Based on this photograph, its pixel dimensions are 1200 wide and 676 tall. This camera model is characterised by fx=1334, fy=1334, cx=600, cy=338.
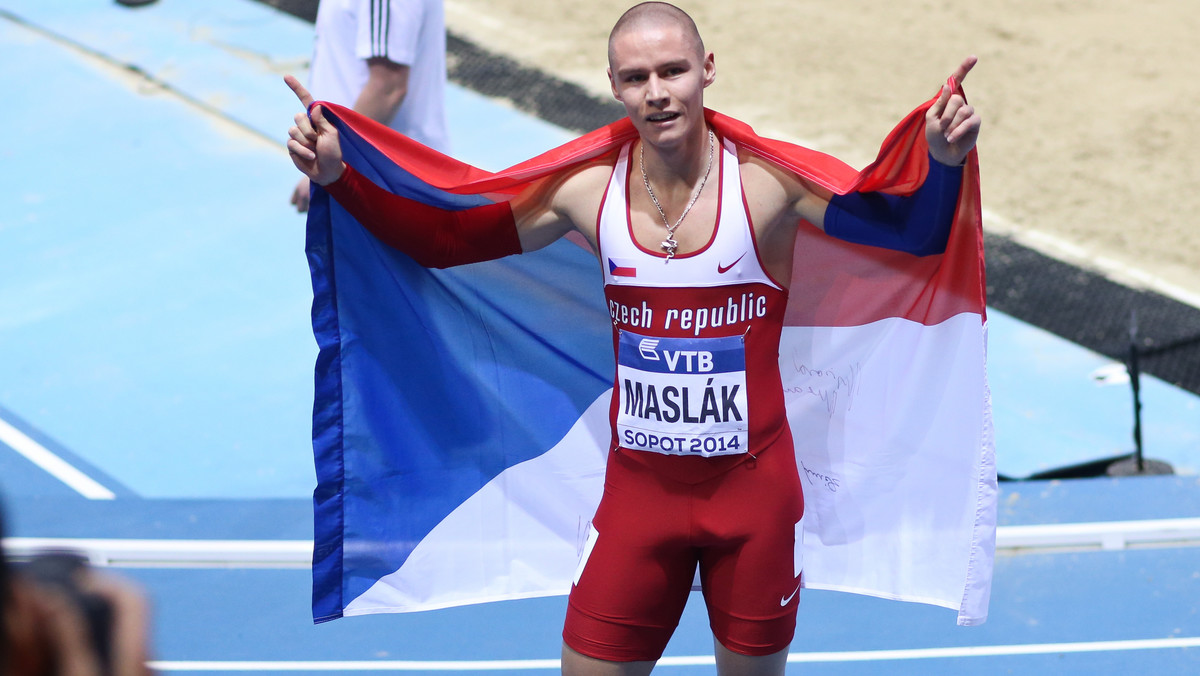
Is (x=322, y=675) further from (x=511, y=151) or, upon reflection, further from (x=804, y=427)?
(x=511, y=151)

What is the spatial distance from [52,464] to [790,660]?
379 cm

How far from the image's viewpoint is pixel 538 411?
4449 millimetres

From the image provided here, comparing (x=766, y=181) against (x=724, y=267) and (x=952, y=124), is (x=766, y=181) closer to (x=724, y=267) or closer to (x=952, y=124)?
(x=724, y=267)

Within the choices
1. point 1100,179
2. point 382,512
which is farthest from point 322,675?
point 1100,179

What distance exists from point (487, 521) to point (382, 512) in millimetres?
352

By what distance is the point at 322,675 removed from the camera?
5.08 m

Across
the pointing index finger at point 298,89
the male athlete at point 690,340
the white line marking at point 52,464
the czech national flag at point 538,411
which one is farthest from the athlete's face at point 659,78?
the white line marking at point 52,464

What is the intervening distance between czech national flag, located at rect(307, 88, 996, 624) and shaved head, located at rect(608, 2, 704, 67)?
56 cm

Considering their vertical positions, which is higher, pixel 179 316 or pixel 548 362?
pixel 548 362

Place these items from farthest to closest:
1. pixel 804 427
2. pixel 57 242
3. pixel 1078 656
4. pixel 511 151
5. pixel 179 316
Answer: pixel 511 151
pixel 57 242
pixel 179 316
pixel 1078 656
pixel 804 427

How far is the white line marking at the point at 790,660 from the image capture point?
505 centimetres

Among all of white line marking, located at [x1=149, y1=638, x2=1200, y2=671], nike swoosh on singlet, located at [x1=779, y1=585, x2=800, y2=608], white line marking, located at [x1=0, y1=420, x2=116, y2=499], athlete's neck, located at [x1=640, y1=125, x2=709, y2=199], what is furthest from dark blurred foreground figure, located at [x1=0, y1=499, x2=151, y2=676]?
white line marking, located at [x1=0, y1=420, x2=116, y2=499]

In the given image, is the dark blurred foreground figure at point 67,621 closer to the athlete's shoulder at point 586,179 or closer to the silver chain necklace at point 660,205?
the silver chain necklace at point 660,205

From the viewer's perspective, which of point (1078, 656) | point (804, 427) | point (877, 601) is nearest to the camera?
point (804, 427)
